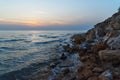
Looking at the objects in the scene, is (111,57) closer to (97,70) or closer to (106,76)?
(97,70)

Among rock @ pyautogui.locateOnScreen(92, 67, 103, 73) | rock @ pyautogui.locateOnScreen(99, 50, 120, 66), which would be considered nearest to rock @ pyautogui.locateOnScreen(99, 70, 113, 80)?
rock @ pyautogui.locateOnScreen(92, 67, 103, 73)

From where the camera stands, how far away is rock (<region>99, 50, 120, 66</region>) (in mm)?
8346

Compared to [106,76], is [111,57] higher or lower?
higher

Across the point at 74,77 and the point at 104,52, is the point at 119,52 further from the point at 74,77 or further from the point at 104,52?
the point at 74,77

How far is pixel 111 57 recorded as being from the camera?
859 centimetres

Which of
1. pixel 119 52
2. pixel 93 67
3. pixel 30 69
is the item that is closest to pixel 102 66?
pixel 93 67

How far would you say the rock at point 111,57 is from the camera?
8346mm

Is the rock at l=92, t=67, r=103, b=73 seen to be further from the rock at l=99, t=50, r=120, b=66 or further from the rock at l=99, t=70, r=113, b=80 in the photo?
the rock at l=99, t=50, r=120, b=66

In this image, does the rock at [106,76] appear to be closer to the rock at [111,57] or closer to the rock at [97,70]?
the rock at [97,70]

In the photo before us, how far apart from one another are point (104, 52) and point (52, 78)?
110 inches

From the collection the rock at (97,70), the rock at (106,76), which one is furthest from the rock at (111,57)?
the rock at (106,76)

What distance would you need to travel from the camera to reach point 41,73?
442 inches

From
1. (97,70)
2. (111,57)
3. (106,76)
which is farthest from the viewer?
(111,57)

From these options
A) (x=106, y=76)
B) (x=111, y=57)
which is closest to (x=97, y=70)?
(x=106, y=76)
